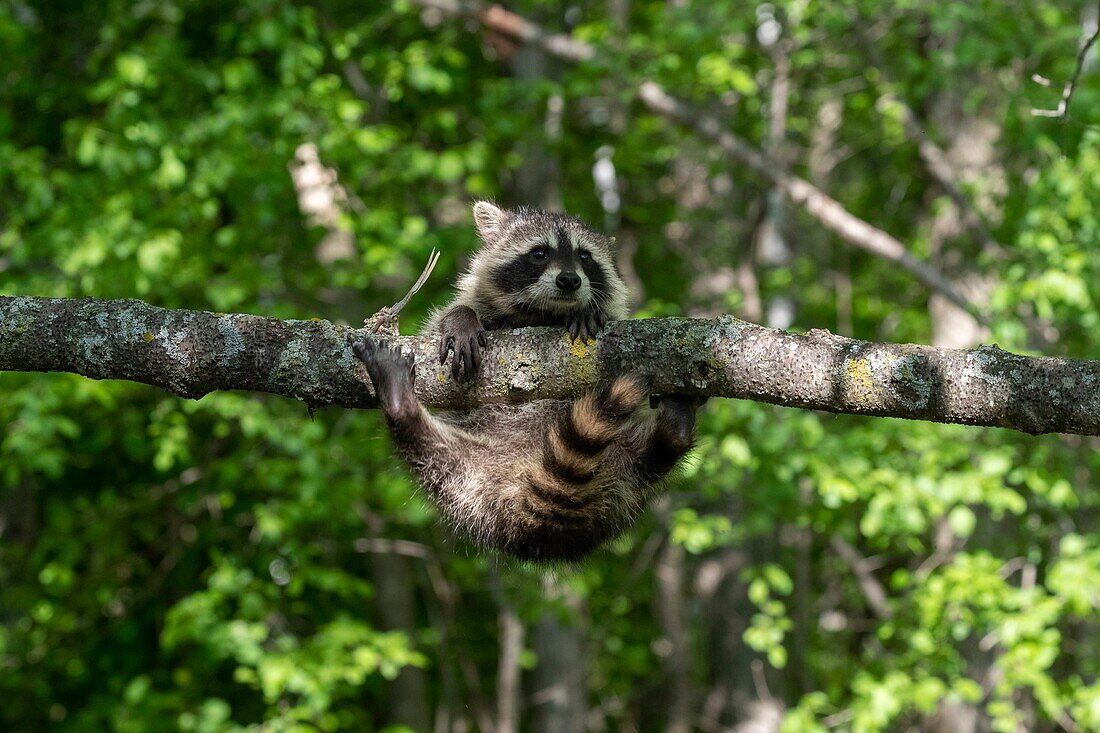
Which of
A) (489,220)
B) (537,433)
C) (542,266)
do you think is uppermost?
(542,266)

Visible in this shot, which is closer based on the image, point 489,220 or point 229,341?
point 229,341

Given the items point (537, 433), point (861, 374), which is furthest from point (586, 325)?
point (861, 374)

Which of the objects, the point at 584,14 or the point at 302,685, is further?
the point at 584,14

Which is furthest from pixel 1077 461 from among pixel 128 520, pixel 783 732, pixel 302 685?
pixel 128 520

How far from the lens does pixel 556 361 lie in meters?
3.44

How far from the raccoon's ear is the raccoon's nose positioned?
1165 millimetres

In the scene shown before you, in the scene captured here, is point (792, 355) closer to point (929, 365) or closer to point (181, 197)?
point (929, 365)

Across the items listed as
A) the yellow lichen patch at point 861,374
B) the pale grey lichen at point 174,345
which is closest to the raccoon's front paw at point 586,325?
the yellow lichen patch at point 861,374

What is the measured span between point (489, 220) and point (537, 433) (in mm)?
1779

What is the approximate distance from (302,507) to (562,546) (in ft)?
11.8

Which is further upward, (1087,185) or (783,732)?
(1087,185)

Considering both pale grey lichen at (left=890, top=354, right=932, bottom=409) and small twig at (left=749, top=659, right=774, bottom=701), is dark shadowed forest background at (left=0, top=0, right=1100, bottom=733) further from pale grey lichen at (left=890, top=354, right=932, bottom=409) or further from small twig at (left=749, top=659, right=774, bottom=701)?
pale grey lichen at (left=890, top=354, right=932, bottom=409)

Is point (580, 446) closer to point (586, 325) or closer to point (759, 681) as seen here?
point (586, 325)

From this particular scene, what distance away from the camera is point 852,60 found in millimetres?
9000
